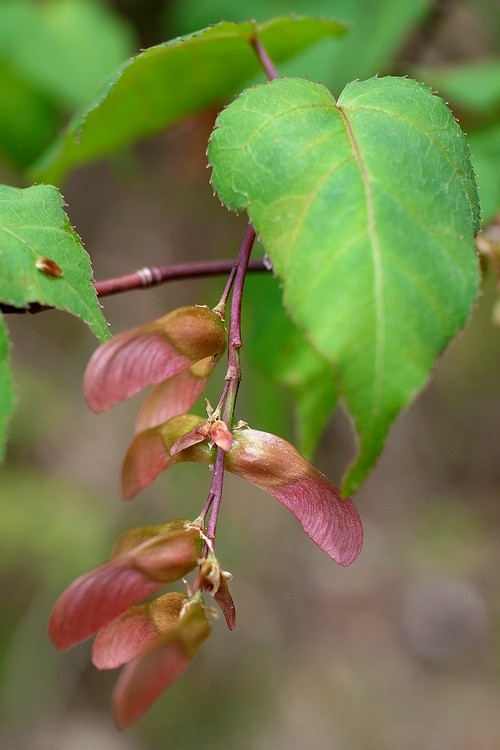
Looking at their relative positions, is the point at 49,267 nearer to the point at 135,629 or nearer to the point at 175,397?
the point at 175,397

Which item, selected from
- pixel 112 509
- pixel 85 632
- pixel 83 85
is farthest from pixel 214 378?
pixel 112 509

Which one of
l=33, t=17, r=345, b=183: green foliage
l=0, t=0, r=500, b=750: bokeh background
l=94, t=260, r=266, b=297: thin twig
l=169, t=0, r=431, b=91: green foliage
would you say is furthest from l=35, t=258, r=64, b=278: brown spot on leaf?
l=0, t=0, r=500, b=750: bokeh background

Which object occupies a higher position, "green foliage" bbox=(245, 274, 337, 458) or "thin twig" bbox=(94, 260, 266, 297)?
"thin twig" bbox=(94, 260, 266, 297)

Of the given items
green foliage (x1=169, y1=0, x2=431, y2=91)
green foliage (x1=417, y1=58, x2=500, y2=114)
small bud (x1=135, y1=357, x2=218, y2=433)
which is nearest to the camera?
small bud (x1=135, y1=357, x2=218, y2=433)

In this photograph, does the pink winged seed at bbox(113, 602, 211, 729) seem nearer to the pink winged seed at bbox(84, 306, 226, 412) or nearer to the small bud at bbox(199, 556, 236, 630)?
the small bud at bbox(199, 556, 236, 630)

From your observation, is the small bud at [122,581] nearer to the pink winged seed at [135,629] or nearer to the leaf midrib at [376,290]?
the pink winged seed at [135,629]

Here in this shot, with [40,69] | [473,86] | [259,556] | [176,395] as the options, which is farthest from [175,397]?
[259,556]

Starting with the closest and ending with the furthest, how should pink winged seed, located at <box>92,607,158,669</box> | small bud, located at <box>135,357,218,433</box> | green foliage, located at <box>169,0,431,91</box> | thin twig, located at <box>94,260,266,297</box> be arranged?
pink winged seed, located at <box>92,607,158,669</box> → small bud, located at <box>135,357,218,433</box> → thin twig, located at <box>94,260,266,297</box> → green foliage, located at <box>169,0,431,91</box>
